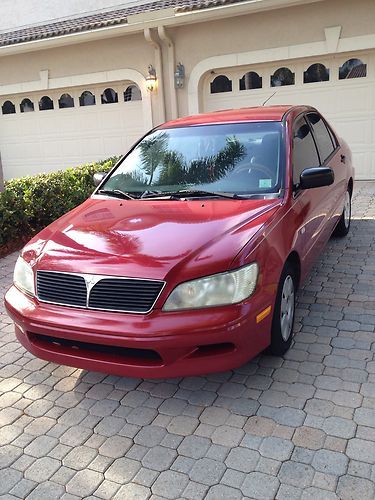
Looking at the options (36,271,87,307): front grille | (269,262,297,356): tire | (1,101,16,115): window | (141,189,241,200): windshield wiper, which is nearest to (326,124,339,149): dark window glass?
(141,189,241,200): windshield wiper

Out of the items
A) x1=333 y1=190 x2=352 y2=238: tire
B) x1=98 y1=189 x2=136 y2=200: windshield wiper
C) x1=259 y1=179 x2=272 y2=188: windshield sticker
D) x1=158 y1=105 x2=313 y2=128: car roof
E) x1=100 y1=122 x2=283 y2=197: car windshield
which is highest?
x1=158 y1=105 x2=313 y2=128: car roof

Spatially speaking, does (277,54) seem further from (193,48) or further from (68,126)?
(68,126)

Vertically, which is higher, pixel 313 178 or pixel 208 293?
pixel 313 178

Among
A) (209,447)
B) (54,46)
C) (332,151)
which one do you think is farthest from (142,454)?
(54,46)

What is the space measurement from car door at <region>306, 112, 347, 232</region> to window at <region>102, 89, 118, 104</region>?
7097 mm

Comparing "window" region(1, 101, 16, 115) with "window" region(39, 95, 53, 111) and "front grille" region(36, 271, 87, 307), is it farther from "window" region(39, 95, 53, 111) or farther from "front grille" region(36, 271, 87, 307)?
"front grille" region(36, 271, 87, 307)

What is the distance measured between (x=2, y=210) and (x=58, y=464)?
4.45 meters

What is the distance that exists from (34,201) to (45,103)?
246 inches

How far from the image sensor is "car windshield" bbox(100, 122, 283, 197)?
375cm

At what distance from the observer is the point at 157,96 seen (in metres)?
10.5

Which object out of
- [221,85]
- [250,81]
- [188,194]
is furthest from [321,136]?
[221,85]

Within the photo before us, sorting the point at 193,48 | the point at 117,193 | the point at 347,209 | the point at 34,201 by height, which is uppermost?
the point at 193,48

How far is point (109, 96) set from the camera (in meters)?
11.4

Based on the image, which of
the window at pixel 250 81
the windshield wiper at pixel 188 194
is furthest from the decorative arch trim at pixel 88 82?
the windshield wiper at pixel 188 194
